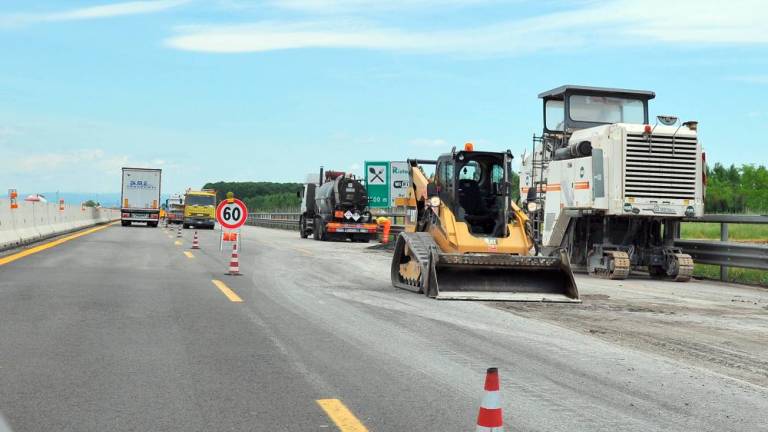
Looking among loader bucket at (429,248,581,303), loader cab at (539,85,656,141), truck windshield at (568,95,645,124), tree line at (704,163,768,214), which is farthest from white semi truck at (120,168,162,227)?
tree line at (704,163,768,214)

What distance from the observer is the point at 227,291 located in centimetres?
1259

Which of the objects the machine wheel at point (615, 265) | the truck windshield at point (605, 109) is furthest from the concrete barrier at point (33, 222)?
the machine wheel at point (615, 265)

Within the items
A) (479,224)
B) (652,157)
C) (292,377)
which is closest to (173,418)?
(292,377)

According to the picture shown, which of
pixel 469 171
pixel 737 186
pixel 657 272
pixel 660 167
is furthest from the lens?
pixel 737 186

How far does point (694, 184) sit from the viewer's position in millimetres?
18062

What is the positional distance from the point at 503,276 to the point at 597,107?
26.3ft

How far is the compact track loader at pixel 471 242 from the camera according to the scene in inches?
511

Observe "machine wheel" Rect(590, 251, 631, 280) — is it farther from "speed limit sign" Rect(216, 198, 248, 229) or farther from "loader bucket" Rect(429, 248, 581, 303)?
"speed limit sign" Rect(216, 198, 248, 229)

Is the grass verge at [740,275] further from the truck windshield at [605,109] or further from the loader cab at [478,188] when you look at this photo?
the loader cab at [478,188]

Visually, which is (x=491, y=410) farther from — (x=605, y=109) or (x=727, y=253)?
(x=605, y=109)

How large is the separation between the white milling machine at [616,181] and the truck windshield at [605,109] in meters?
0.02

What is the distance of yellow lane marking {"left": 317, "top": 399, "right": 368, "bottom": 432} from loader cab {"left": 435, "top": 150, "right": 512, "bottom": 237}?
8.97 m

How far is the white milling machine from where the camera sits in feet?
58.3

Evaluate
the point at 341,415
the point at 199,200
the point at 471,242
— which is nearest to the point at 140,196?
the point at 199,200
